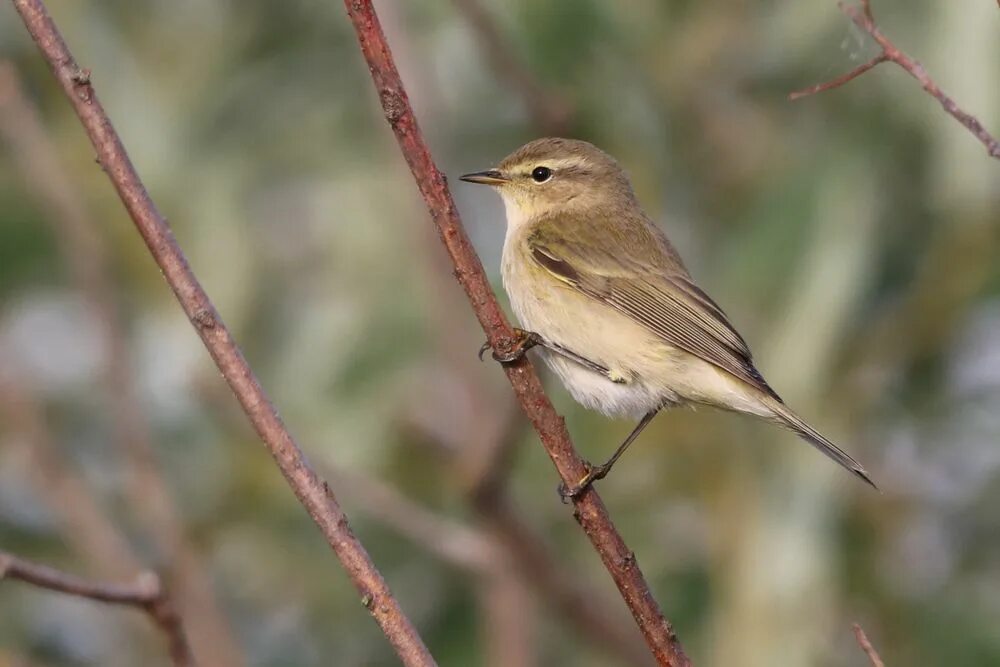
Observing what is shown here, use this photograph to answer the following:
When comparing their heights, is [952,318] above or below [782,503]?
above

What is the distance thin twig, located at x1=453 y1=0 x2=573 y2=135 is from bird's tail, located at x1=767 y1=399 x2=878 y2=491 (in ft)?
4.35

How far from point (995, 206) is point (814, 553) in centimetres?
119

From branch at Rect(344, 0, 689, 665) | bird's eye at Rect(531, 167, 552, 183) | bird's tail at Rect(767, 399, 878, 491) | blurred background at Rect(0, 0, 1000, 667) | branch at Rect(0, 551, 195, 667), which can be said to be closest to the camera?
branch at Rect(0, 551, 195, 667)

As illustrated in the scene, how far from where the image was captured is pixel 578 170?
4.21m

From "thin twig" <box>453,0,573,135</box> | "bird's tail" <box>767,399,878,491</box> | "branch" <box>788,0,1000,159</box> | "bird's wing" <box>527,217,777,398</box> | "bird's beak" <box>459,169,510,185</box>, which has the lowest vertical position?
"bird's tail" <box>767,399,878,491</box>

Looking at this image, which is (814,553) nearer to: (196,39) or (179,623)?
(179,623)

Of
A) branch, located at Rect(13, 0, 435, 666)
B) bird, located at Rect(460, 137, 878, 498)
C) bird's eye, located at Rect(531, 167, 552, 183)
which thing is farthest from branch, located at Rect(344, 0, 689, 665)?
bird's eye, located at Rect(531, 167, 552, 183)

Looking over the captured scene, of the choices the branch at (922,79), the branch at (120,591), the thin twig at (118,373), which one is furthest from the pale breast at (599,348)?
the branch at (120,591)

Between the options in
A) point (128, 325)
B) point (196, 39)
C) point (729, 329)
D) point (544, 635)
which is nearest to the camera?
point (729, 329)

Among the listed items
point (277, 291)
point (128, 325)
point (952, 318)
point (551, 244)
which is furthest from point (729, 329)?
point (128, 325)

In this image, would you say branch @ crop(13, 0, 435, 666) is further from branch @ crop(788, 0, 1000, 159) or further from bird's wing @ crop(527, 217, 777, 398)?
bird's wing @ crop(527, 217, 777, 398)

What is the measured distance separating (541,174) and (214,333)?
7.27 feet

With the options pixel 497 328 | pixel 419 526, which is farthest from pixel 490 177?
pixel 497 328

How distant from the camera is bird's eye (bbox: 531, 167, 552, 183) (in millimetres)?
4156
